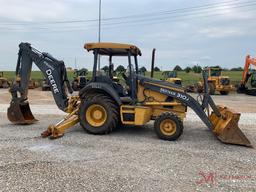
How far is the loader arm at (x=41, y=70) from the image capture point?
362 inches

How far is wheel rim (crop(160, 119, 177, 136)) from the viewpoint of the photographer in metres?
7.78

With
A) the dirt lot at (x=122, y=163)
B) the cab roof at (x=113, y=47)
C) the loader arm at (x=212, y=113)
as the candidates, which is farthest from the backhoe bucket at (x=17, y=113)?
the loader arm at (x=212, y=113)

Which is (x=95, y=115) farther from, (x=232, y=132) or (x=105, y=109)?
(x=232, y=132)

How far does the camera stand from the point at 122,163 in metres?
5.90

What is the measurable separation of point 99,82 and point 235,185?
4854mm

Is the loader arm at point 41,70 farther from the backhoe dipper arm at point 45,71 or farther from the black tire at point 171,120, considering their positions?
the black tire at point 171,120

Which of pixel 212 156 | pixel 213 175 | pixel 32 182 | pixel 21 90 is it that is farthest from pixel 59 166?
pixel 21 90

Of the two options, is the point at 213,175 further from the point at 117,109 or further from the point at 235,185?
the point at 117,109

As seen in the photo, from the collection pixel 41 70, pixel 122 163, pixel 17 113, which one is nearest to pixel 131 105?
pixel 122 163

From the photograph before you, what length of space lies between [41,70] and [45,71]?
174 millimetres

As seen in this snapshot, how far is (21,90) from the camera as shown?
9383 millimetres

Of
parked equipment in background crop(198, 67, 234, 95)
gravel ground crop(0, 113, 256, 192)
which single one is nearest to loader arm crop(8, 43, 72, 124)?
gravel ground crop(0, 113, 256, 192)

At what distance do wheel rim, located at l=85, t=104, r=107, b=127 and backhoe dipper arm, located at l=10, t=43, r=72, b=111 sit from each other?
3.72ft

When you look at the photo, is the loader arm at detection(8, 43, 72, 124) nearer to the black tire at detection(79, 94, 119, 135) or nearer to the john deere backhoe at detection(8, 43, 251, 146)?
the john deere backhoe at detection(8, 43, 251, 146)
